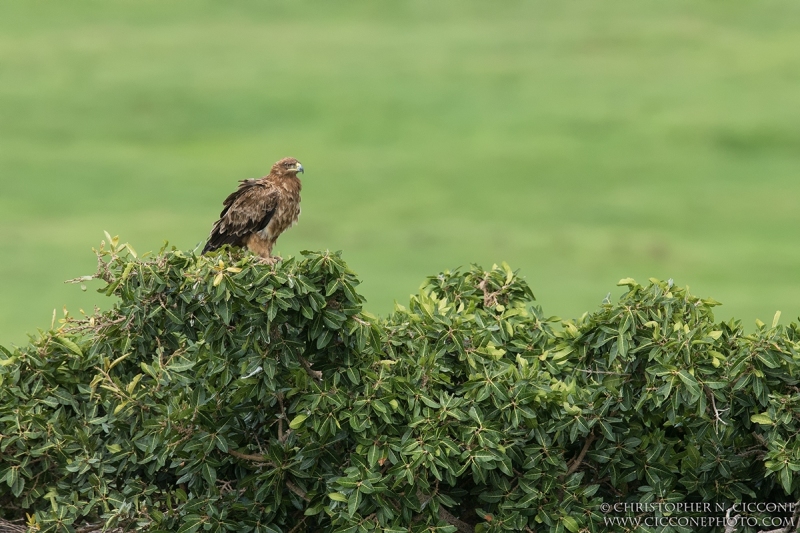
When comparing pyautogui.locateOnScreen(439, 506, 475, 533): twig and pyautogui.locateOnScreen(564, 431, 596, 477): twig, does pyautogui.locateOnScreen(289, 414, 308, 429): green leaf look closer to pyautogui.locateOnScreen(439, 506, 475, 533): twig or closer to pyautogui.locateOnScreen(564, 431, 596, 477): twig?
pyautogui.locateOnScreen(439, 506, 475, 533): twig

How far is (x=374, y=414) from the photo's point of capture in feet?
19.3

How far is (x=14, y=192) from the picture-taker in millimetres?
20422

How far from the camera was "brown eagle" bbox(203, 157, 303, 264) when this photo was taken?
8.34m

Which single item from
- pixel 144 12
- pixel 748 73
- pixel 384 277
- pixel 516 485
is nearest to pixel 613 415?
pixel 516 485

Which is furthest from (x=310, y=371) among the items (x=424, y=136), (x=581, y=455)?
(x=424, y=136)

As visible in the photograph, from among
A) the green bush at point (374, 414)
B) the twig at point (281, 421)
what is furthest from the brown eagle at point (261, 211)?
the twig at point (281, 421)

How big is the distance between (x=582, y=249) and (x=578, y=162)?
8.39 feet

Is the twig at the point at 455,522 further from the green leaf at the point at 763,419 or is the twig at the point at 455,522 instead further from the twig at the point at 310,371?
the green leaf at the point at 763,419

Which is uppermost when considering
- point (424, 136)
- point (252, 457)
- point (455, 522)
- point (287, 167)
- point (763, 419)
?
point (424, 136)

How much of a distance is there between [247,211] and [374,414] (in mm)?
2754

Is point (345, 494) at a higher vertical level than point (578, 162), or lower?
lower

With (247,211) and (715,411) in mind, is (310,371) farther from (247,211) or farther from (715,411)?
(247,211)

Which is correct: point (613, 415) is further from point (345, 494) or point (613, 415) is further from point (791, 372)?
point (345, 494)

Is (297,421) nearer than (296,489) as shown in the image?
Yes
